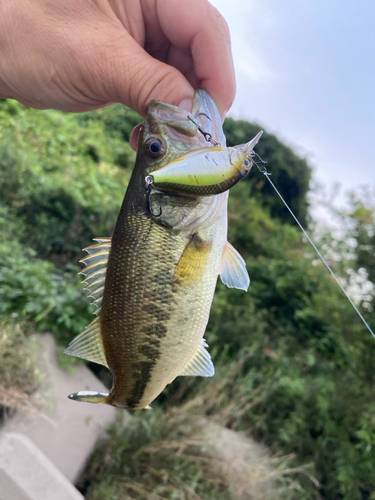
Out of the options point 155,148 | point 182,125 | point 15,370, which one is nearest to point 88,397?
point 155,148

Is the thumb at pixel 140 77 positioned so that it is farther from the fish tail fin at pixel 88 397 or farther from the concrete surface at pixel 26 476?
the concrete surface at pixel 26 476

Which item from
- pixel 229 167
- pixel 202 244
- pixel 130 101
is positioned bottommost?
pixel 202 244

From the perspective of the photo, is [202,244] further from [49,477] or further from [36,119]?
[36,119]

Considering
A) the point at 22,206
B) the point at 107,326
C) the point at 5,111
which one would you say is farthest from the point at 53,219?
the point at 107,326

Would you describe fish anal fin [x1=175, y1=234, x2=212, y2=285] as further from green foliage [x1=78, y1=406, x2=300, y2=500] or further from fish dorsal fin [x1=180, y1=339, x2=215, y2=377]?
green foliage [x1=78, y1=406, x2=300, y2=500]

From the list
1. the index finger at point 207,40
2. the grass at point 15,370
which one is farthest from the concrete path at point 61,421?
the index finger at point 207,40

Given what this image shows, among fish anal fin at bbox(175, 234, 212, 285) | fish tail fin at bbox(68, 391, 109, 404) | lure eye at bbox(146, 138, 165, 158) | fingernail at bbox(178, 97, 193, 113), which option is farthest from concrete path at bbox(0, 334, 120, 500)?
fingernail at bbox(178, 97, 193, 113)

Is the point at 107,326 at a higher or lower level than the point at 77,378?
higher

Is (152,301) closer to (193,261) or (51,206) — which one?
(193,261)
